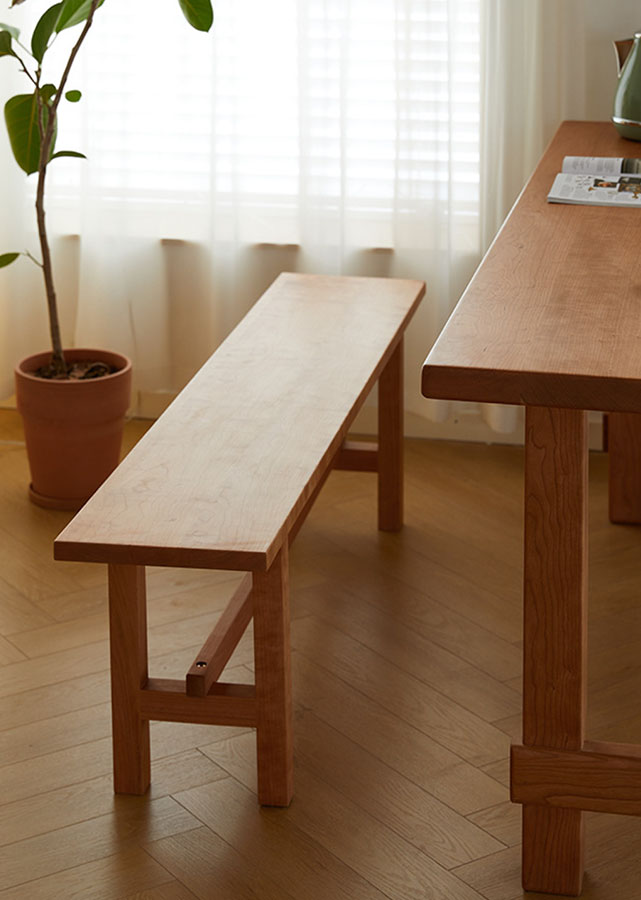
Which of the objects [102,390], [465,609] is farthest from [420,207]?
[465,609]

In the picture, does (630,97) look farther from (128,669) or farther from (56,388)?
(128,669)

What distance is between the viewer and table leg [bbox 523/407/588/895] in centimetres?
179

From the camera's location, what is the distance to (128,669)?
7.16 ft

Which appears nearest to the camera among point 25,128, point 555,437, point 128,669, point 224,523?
point 555,437

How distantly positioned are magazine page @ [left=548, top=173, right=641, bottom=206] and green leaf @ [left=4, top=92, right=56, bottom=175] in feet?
4.19

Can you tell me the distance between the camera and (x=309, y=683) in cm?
260

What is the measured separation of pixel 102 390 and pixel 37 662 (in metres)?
0.85

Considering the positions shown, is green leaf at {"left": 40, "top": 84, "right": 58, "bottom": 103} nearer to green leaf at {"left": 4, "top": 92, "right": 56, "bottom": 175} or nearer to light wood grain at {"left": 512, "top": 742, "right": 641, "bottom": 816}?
green leaf at {"left": 4, "top": 92, "right": 56, "bottom": 175}

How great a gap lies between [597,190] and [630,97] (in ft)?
1.71

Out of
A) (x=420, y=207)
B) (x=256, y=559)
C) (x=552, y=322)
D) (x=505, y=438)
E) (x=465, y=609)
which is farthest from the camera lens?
(x=505, y=438)

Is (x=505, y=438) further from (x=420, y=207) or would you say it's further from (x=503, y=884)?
(x=503, y=884)

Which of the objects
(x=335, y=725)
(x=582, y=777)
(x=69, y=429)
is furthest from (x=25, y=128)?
(x=582, y=777)

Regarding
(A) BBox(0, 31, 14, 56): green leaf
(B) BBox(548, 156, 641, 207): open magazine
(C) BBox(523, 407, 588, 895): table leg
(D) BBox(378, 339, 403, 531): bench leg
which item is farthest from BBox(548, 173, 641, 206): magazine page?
(A) BBox(0, 31, 14, 56): green leaf

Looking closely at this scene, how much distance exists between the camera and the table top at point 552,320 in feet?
5.37
